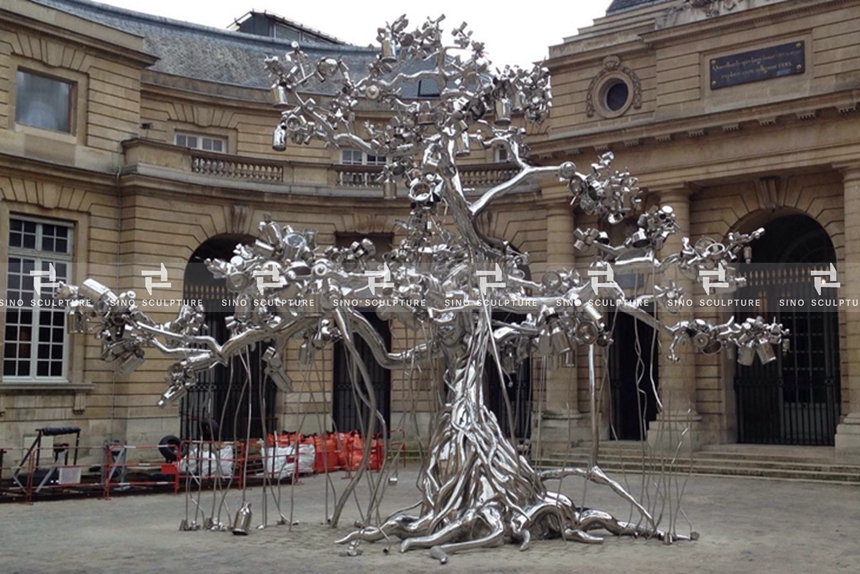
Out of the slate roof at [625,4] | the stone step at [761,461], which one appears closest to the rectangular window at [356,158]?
the slate roof at [625,4]

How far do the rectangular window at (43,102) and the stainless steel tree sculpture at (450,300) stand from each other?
1243cm

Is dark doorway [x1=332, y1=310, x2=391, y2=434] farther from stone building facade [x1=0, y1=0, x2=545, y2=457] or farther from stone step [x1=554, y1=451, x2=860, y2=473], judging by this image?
stone step [x1=554, y1=451, x2=860, y2=473]

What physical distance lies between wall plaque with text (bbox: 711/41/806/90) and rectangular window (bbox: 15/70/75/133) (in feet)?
47.1

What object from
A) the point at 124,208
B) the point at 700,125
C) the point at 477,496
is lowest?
the point at 477,496

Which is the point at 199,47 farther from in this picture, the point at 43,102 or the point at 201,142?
the point at 43,102

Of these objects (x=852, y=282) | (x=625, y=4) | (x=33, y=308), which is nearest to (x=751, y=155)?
(x=852, y=282)

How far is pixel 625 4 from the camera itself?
27781mm

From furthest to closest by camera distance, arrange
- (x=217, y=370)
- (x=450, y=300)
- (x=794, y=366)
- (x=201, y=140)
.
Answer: (x=201, y=140), (x=217, y=370), (x=794, y=366), (x=450, y=300)

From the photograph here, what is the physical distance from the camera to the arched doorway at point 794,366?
22.9m

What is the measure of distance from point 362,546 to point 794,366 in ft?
49.8

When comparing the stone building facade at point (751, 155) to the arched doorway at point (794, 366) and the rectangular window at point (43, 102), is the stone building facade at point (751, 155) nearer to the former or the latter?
the arched doorway at point (794, 366)

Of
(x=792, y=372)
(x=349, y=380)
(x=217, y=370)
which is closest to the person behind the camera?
(x=792, y=372)

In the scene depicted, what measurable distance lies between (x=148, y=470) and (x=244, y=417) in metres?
5.87

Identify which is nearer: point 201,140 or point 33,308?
point 33,308
